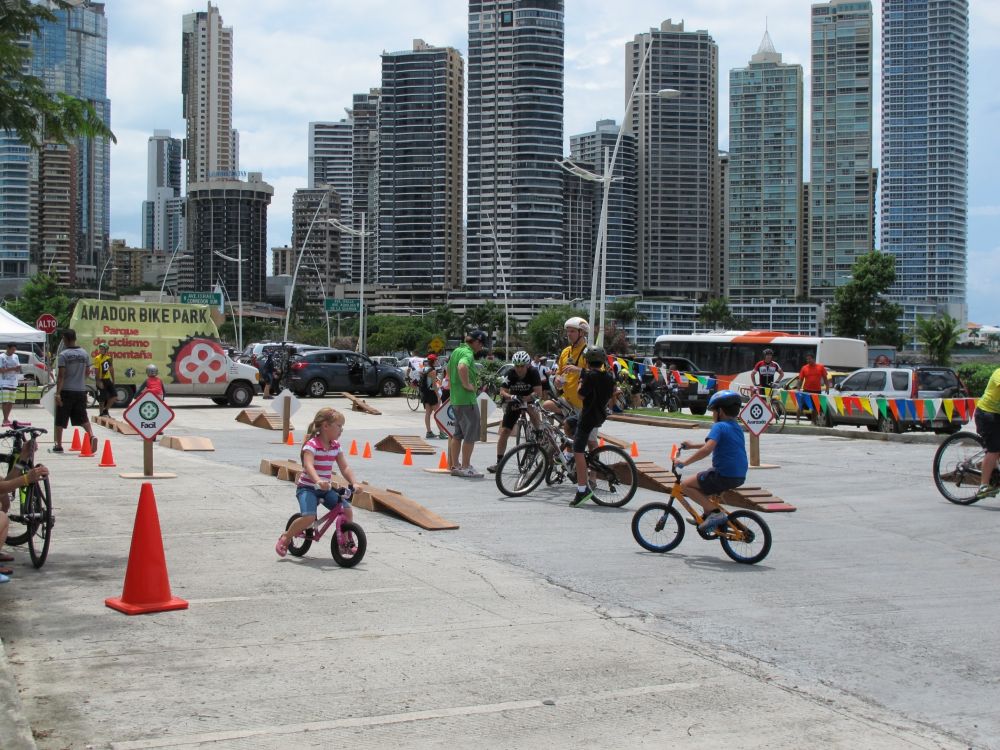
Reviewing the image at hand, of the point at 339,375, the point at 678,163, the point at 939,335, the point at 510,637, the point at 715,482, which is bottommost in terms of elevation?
the point at 510,637

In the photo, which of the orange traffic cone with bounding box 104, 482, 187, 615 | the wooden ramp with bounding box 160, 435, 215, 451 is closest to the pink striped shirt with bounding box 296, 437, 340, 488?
the orange traffic cone with bounding box 104, 482, 187, 615

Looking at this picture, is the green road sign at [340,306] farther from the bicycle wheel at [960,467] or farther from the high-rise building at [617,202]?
the high-rise building at [617,202]

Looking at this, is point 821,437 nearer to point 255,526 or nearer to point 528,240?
point 255,526

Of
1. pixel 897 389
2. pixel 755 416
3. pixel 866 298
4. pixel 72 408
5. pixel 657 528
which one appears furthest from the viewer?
pixel 866 298

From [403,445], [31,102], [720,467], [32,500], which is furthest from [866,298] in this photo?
[32,500]

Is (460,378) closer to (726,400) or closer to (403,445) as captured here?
(403,445)

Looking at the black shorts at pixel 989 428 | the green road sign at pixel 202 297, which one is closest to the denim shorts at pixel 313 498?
the black shorts at pixel 989 428

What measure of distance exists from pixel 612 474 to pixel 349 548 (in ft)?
13.5

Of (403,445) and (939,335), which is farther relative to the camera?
(939,335)

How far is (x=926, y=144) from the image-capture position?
17562 centimetres

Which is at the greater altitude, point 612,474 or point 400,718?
point 612,474

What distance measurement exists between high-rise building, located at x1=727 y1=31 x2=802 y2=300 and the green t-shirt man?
161414 millimetres

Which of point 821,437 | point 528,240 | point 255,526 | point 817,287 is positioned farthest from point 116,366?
point 817,287

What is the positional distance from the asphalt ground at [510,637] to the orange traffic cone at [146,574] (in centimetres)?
15
